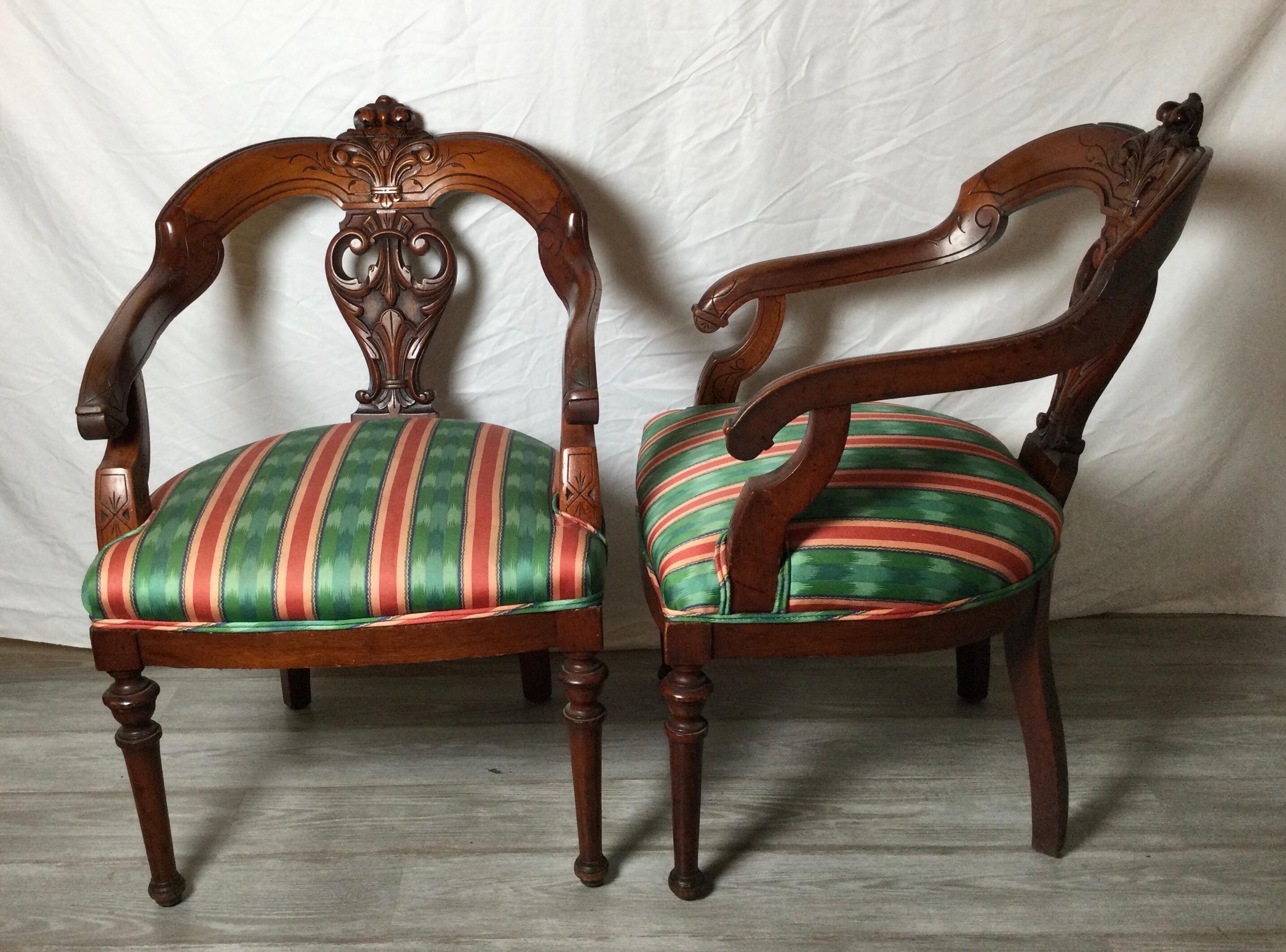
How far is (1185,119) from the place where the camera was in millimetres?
1315

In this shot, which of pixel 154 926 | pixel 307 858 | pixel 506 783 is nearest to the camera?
pixel 154 926

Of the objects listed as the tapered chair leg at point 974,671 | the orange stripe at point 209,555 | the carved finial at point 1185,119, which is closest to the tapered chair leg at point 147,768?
the orange stripe at point 209,555

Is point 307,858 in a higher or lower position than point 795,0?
lower

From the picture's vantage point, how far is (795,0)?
67.6 inches

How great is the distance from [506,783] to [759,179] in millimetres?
1067

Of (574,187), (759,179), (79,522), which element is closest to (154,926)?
(79,522)

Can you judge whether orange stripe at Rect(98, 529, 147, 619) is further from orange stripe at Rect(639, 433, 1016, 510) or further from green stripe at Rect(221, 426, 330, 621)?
orange stripe at Rect(639, 433, 1016, 510)

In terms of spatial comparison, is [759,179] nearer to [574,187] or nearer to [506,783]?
[574,187]

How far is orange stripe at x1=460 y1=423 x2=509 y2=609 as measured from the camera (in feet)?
4.19

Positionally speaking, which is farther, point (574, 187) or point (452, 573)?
point (574, 187)

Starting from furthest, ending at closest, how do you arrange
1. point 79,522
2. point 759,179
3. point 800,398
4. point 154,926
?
point 79,522 < point 759,179 < point 154,926 < point 800,398

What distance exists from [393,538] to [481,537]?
0.11 m

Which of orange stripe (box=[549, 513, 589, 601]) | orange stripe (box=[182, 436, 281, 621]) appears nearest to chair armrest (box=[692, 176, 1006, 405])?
orange stripe (box=[549, 513, 589, 601])

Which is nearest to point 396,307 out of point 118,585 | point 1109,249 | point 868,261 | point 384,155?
point 384,155
